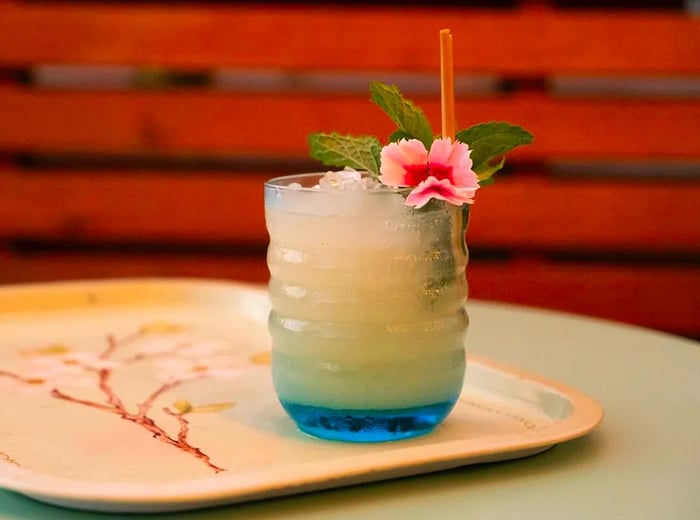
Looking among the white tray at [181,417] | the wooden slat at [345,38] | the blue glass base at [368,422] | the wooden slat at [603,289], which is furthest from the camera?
the wooden slat at [603,289]

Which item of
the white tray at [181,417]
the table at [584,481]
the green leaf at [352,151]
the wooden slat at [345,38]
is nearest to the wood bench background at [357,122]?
the wooden slat at [345,38]

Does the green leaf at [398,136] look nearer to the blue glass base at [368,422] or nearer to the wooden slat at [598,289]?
the blue glass base at [368,422]

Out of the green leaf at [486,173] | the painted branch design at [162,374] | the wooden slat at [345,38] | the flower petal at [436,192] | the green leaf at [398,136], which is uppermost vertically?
the wooden slat at [345,38]

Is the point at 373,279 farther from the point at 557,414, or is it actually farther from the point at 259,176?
the point at 259,176

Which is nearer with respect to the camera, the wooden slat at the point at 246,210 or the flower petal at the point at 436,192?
the flower petal at the point at 436,192

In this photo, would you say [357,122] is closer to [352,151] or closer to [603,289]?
[603,289]

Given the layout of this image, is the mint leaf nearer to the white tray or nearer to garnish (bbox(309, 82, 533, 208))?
garnish (bbox(309, 82, 533, 208))

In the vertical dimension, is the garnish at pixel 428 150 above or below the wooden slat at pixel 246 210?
above

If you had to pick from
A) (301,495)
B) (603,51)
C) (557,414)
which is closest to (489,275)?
(603,51)
